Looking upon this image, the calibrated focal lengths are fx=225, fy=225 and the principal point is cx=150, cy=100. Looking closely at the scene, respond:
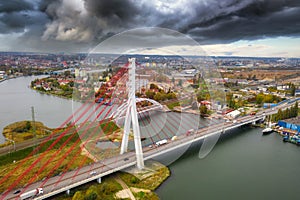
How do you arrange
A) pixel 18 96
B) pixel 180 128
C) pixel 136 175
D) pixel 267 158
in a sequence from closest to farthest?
pixel 136 175, pixel 267 158, pixel 180 128, pixel 18 96

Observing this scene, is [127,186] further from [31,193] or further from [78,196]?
[31,193]

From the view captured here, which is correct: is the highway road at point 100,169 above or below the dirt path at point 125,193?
above

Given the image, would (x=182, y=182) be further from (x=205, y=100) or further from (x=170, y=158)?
(x=205, y=100)

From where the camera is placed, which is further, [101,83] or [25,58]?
[25,58]

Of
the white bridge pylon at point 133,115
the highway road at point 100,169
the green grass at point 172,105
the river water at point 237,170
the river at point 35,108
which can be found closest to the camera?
the highway road at point 100,169

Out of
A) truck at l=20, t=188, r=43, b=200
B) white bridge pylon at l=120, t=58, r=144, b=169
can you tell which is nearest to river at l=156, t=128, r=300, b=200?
white bridge pylon at l=120, t=58, r=144, b=169

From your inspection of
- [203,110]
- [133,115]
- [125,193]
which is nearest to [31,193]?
[125,193]

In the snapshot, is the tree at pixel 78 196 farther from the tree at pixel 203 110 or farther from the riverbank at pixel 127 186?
the tree at pixel 203 110

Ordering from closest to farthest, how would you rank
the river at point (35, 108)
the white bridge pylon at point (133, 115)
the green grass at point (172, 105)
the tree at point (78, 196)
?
the tree at point (78, 196), the white bridge pylon at point (133, 115), the river at point (35, 108), the green grass at point (172, 105)

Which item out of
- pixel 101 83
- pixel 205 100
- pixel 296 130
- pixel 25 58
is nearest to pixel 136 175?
pixel 101 83

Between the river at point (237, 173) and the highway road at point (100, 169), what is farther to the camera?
the river at point (237, 173)

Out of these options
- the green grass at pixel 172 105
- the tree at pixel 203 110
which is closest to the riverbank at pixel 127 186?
the tree at pixel 203 110
